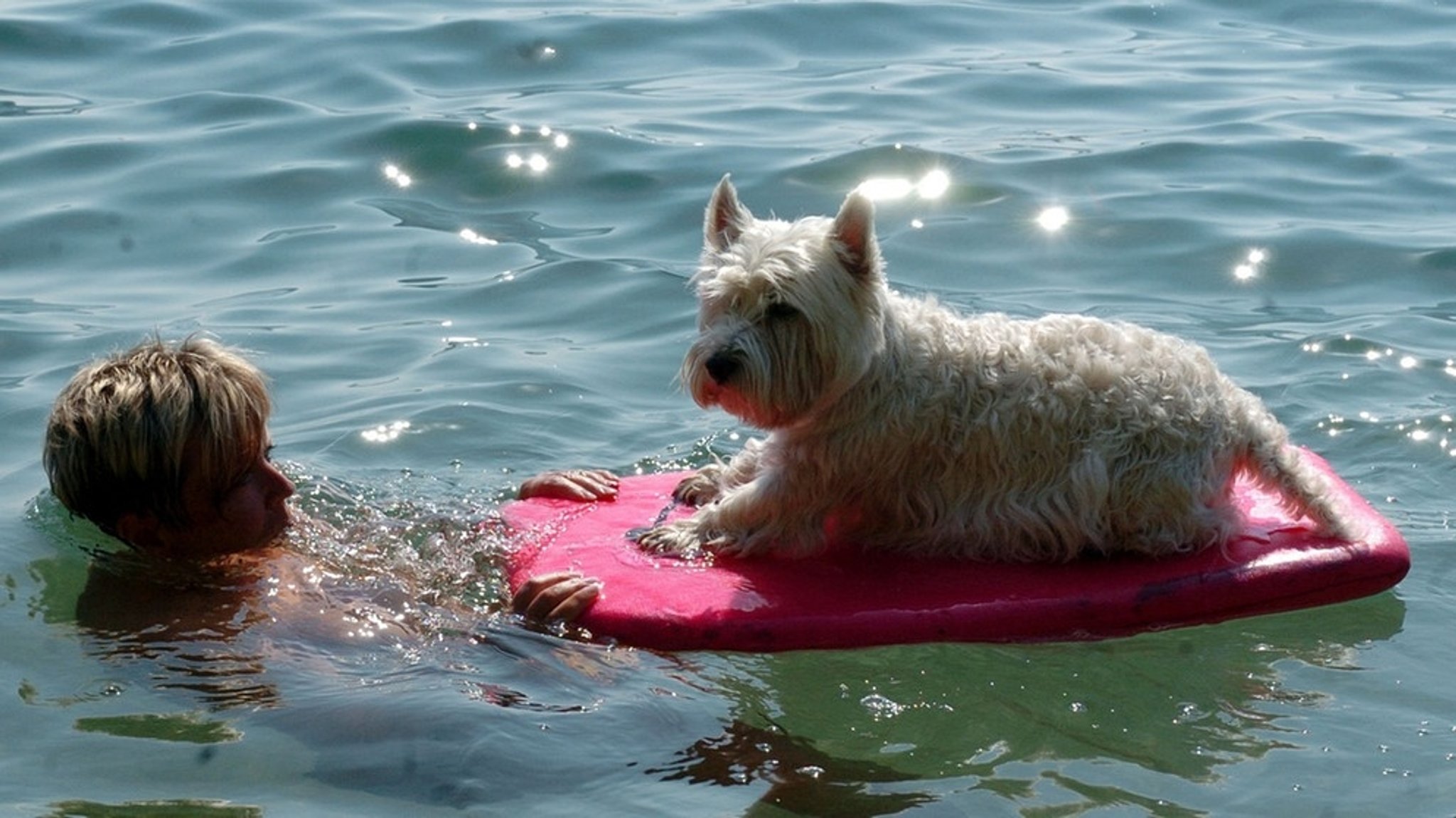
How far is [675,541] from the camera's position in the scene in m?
7.10

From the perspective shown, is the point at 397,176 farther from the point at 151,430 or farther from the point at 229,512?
the point at 151,430

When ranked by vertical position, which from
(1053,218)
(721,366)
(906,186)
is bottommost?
(1053,218)

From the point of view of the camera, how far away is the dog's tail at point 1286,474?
6805 millimetres

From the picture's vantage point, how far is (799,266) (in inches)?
249

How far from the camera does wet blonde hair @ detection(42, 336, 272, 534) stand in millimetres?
6352

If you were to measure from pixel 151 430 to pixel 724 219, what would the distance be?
2005 mm

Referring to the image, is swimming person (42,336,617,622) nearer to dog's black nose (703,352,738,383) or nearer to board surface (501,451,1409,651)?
board surface (501,451,1409,651)

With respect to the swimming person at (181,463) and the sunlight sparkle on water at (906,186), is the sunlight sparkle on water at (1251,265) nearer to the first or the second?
the sunlight sparkle on water at (906,186)

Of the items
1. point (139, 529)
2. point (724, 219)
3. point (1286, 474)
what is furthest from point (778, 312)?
point (139, 529)

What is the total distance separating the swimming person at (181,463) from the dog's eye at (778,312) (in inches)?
44.6

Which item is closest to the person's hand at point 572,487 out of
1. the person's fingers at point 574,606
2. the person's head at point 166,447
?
the person's fingers at point 574,606

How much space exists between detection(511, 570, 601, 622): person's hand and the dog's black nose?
2.98 ft

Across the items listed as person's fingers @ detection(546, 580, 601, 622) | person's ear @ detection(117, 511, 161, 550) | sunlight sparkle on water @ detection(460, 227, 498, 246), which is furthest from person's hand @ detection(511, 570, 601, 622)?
sunlight sparkle on water @ detection(460, 227, 498, 246)

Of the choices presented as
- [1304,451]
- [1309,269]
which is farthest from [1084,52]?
[1304,451]
